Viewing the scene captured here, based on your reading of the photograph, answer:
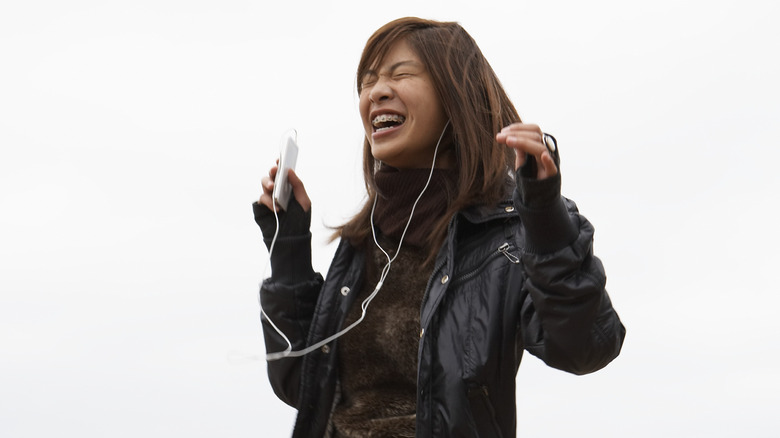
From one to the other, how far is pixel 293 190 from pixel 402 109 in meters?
0.42

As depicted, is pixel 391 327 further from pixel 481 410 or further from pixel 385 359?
pixel 481 410

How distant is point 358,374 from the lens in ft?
9.37

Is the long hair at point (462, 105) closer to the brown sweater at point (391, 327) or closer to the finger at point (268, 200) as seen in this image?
the brown sweater at point (391, 327)

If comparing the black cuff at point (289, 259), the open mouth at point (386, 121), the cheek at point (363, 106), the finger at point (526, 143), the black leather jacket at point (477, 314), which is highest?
the cheek at point (363, 106)

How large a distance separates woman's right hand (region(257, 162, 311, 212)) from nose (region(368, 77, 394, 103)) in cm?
33

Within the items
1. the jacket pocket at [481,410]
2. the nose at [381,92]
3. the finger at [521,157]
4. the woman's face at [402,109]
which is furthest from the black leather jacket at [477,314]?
the nose at [381,92]

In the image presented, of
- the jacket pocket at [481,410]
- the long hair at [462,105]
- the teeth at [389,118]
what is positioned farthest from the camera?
the teeth at [389,118]

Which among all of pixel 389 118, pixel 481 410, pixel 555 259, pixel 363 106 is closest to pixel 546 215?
pixel 555 259

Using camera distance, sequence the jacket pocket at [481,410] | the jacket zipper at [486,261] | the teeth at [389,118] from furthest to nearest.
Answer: the teeth at [389,118], the jacket zipper at [486,261], the jacket pocket at [481,410]

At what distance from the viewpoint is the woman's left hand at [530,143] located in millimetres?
2303

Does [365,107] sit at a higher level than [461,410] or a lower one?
higher

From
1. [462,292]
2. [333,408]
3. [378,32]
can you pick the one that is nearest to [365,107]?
[378,32]

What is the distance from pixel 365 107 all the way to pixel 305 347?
2.44 ft

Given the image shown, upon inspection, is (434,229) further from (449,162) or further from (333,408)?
(333,408)
